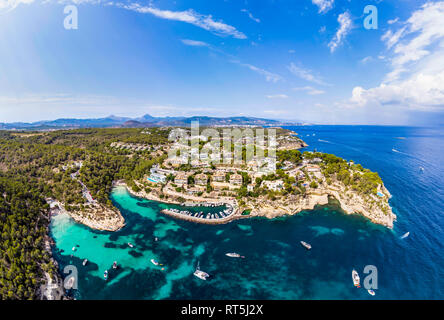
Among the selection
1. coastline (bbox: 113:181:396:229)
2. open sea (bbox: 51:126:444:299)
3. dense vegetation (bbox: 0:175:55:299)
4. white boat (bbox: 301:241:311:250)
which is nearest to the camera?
dense vegetation (bbox: 0:175:55:299)

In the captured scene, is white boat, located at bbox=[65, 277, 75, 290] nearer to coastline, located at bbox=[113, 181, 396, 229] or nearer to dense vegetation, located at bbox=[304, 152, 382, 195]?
coastline, located at bbox=[113, 181, 396, 229]

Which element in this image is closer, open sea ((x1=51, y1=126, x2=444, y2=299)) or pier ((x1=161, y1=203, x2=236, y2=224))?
open sea ((x1=51, y1=126, x2=444, y2=299))

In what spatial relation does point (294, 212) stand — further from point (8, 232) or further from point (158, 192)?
point (8, 232)

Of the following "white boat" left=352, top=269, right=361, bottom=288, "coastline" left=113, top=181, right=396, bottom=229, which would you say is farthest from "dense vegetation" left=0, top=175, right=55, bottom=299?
"white boat" left=352, top=269, right=361, bottom=288

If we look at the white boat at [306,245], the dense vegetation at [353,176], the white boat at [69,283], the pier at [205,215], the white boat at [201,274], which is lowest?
the white boat at [69,283]

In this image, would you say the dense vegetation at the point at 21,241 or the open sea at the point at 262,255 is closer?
the dense vegetation at the point at 21,241

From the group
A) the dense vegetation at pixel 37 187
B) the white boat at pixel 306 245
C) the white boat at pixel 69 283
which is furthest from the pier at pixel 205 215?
the white boat at pixel 69 283

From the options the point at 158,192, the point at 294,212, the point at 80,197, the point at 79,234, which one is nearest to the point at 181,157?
the point at 158,192

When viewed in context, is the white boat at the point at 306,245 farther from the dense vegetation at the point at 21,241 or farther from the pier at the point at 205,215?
the dense vegetation at the point at 21,241
